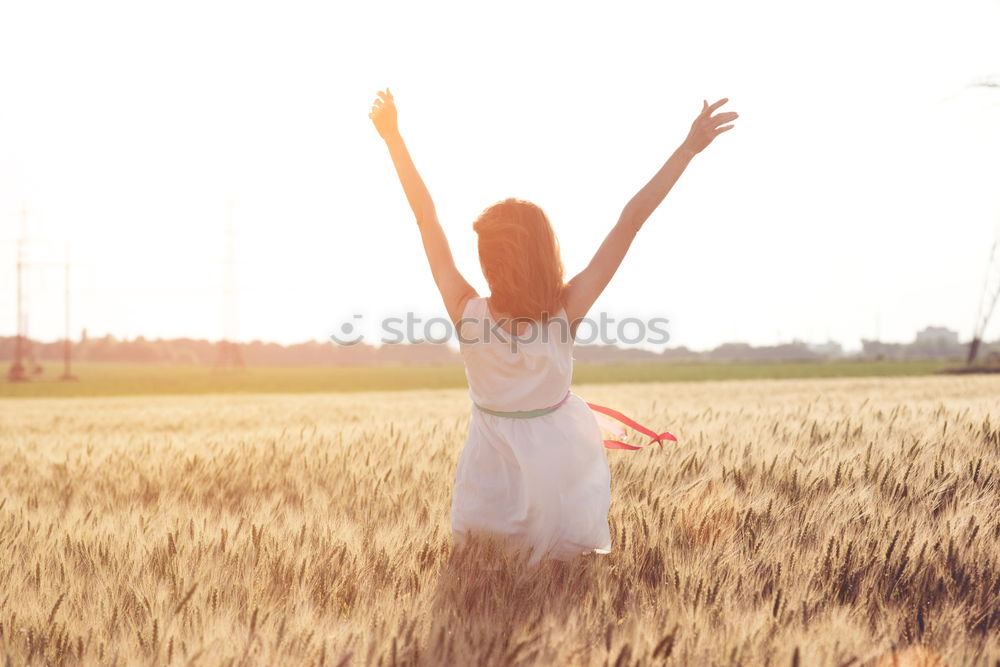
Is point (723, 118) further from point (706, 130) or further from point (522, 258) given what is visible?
point (522, 258)

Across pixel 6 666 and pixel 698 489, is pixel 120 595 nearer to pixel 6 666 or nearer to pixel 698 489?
pixel 6 666

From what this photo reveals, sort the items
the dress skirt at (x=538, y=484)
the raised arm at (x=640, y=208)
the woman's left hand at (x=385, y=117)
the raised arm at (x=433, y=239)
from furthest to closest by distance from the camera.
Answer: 1. the woman's left hand at (x=385, y=117)
2. the raised arm at (x=433, y=239)
3. the dress skirt at (x=538, y=484)
4. the raised arm at (x=640, y=208)

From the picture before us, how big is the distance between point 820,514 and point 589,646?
5.10ft

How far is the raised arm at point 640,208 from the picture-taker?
110 inches

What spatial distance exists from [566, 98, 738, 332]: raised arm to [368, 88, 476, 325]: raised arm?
440 millimetres

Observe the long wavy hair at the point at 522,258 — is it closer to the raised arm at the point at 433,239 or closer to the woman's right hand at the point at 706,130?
the raised arm at the point at 433,239

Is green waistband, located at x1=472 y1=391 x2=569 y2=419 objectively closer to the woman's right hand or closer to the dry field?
the dry field

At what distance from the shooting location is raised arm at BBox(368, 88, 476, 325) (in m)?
3.03

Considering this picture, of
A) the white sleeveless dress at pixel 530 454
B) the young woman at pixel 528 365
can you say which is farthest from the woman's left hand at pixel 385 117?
the white sleeveless dress at pixel 530 454

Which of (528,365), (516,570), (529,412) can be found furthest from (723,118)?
(516,570)

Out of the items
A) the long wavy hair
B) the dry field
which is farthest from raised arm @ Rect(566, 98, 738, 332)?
the dry field

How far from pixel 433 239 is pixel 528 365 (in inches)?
23.6

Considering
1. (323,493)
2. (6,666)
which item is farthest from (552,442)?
(6,666)

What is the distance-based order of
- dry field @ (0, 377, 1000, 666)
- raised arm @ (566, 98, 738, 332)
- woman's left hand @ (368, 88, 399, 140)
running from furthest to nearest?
woman's left hand @ (368, 88, 399, 140), raised arm @ (566, 98, 738, 332), dry field @ (0, 377, 1000, 666)
